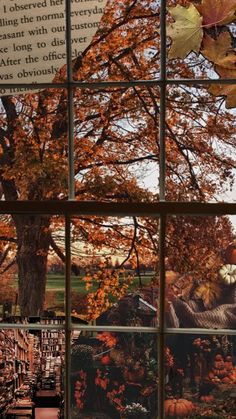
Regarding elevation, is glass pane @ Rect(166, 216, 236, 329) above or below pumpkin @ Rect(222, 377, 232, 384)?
above

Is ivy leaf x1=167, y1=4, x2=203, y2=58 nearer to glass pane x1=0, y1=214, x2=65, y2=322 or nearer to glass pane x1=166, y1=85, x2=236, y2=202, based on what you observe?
glass pane x1=0, y1=214, x2=65, y2=322

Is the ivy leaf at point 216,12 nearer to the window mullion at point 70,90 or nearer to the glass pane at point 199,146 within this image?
the window mullion at point 70,90

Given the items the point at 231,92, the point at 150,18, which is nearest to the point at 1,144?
the point at 150,18

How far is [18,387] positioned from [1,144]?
1.13 m

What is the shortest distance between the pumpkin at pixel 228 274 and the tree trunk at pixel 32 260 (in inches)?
27.5

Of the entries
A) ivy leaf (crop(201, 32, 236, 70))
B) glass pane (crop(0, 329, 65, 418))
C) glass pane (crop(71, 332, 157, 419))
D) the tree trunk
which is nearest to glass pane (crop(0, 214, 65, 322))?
the tree trunk

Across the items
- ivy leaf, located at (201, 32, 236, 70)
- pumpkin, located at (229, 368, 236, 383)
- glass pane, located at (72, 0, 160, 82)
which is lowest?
pumpkin, located at (229, 368, 236, 383)

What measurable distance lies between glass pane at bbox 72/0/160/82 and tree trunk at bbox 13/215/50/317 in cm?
67

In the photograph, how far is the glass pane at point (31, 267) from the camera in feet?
8.38

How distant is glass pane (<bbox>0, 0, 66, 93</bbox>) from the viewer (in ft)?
7.16

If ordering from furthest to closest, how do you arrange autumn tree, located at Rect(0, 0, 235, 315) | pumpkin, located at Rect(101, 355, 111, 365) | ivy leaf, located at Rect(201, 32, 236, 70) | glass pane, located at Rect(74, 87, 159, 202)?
glass pane, located at Rect(74, 87, 159, 202), autumn tree, located at Rect(0, 0, 235, 315), pumpkin, located at Rect(101, 355, 111, 365), ivy leaf, located at Rect(201, 32, 236, 70)

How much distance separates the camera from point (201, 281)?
8.19 feet

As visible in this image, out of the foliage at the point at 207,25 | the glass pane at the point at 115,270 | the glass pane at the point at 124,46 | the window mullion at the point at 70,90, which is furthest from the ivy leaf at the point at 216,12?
the glass pane at the point at 124,46

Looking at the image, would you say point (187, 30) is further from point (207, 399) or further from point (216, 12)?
point (207, 399)
